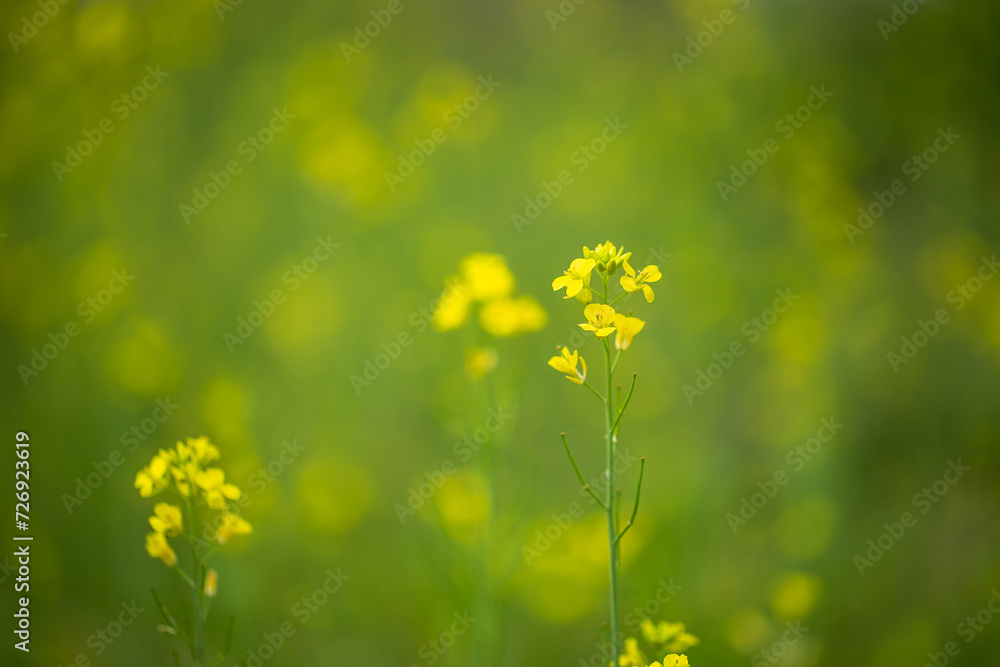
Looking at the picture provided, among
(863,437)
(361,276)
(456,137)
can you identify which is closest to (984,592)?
(863,437)

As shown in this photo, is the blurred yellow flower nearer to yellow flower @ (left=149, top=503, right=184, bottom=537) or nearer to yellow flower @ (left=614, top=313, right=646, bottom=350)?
yellow flower @ (left=614, top=313, right=646, bottom=350)

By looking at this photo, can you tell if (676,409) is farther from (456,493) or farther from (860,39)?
(860,39)

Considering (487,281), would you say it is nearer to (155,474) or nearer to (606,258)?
(606,258)

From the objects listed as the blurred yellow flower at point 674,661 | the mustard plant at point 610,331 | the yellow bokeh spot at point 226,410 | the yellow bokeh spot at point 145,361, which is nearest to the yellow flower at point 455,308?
the mustard plant at point 610,331

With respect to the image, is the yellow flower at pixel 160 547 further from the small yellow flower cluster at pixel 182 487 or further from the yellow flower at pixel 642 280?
the yellow flower at pixel 642 280

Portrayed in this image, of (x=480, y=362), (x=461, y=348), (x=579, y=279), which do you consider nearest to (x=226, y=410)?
(x=461, y=348)

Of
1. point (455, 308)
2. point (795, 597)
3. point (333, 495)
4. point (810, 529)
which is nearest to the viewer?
point (455, 308)
